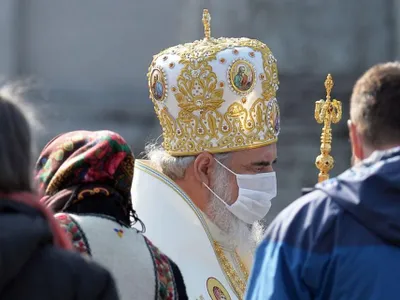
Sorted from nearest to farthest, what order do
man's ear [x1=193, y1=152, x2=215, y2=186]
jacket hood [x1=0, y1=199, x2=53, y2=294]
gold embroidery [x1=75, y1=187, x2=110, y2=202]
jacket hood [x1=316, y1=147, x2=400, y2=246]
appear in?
1. jacket hood [x1=0, y1=199, x2=53, y2=294]
2. jacket hood [x1=316, y1=147, x2=400, y2=246]
3. gold embroidery [x1=75, y1=187, x2=110, y2=202]
4. man's ear [x1=193, y1=152, x2=215, y2=186]

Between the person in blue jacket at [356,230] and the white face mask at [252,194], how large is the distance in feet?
6.26

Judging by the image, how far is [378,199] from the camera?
3100mm

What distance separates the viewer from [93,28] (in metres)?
11.7

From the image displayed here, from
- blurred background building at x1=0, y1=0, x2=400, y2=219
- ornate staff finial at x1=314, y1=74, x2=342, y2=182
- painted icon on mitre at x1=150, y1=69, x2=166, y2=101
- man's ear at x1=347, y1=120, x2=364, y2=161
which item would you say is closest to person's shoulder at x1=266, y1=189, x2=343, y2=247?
man's ear at x1=347, y1=120, x2=364, y2=161

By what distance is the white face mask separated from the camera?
5.10 metres

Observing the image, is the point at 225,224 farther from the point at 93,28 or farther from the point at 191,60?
the point at 93,28

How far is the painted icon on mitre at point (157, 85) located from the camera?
533 cm

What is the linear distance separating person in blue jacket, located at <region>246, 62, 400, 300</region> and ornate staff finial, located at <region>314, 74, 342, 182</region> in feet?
5.69

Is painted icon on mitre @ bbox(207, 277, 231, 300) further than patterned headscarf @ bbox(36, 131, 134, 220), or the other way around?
painted icon on mitre @ bbox(207, 277, 231, 300)

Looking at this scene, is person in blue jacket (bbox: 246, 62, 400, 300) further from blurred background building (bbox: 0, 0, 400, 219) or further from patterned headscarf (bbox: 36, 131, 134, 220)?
blurred background building (bbox: 0, 0, 400, 219)

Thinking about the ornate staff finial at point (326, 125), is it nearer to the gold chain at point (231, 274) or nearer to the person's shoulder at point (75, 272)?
the gold chain at point (231, 274)

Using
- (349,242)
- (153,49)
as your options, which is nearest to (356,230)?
(349,242)

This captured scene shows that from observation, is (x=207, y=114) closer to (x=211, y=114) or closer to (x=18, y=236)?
(x=211, y=114)

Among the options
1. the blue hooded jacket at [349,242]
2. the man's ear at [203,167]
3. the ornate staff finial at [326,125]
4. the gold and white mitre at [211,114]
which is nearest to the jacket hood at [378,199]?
the blue hooded jacket at [349,242]
